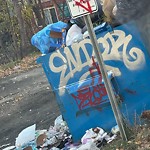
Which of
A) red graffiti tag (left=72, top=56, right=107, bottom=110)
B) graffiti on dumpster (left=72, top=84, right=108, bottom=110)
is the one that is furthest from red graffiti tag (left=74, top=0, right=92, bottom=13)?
graffiti on dumpster (left=72, top=84, right=108, bottom=110)

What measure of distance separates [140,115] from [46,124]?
2.48 meters

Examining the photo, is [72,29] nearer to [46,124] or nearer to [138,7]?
[138,7]

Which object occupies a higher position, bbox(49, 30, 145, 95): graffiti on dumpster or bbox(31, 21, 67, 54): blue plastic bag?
bbox(31, 21, 67, 54): blue plastic bag

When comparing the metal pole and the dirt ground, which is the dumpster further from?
the dirt ground

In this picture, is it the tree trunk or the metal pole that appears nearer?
the metal pole

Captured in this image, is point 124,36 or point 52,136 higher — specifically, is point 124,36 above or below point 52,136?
above

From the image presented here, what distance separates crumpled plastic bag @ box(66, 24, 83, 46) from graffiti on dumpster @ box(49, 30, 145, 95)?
0.75 ft

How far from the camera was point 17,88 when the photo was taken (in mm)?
12180

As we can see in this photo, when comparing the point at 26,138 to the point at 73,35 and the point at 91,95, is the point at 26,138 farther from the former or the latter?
the point at 73,35

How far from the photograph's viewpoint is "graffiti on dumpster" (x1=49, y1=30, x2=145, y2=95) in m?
5.27

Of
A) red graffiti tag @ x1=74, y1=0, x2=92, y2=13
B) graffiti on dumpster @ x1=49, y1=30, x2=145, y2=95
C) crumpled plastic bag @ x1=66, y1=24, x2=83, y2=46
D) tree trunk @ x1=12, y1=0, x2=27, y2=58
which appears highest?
tree trunk @ x1=12, y1=0, x2=27, y2=58

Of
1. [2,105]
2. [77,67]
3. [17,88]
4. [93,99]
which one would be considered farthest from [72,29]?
[17,88]

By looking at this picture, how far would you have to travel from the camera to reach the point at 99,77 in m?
5.35

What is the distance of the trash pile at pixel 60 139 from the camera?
532 centimetres
